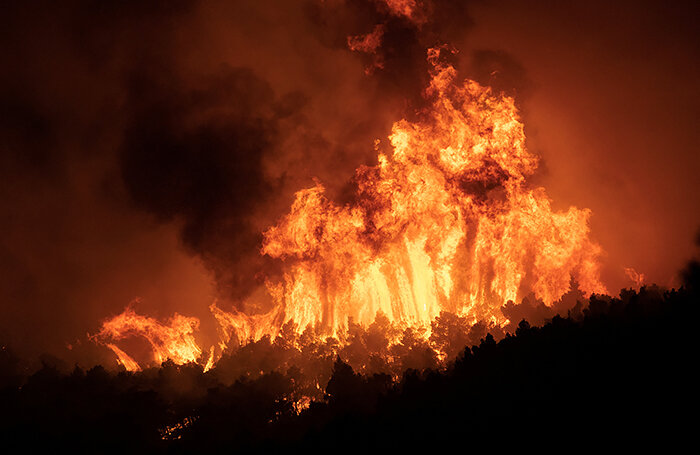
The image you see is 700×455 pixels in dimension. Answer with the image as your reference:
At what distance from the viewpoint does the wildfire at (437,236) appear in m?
40.0

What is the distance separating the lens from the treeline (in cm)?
1945

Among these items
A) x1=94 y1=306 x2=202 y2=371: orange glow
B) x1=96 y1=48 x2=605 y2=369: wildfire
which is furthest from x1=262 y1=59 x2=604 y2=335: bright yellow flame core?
x1=94 y1=306 x2=202 y2=371: orange glow

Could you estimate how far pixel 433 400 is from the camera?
25562mm

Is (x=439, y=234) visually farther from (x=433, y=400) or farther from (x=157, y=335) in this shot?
(x=157, y=335)

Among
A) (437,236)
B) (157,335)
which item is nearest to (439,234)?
(437,236)

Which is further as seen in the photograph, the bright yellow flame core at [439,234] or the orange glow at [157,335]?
the orange glow at [157,335]

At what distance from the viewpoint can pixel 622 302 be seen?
94.2 ft

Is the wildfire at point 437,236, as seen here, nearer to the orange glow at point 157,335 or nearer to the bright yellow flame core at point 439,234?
the bright yellow flame core at point 439,234

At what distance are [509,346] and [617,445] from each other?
9688 millimetres

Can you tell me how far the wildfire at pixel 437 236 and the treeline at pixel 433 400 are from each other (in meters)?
5.08

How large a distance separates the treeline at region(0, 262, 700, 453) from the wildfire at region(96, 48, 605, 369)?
5080 millimetres

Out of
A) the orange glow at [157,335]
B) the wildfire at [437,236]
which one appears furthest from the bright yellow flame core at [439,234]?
the orange glow at [157,335]

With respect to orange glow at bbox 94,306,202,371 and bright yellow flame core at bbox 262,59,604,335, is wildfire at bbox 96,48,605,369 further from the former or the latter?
orange glow at bbox 94,306,202,371

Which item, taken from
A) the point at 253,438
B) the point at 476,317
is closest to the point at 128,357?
the point at 253,438
